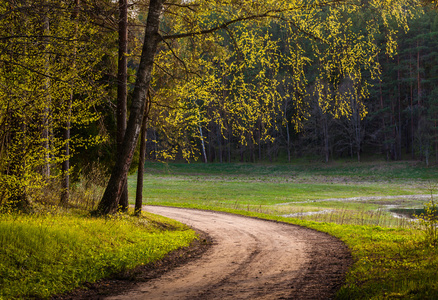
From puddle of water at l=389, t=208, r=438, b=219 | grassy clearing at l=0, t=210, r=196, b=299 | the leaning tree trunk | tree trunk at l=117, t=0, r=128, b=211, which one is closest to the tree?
the leaning tree trunk

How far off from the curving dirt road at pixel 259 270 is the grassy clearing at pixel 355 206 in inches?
20.9

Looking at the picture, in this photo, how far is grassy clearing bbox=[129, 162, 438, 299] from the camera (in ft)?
20.7

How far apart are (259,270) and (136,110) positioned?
5.74 metres

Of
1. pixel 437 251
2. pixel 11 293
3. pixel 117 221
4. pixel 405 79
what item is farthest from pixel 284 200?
pixel 405 79

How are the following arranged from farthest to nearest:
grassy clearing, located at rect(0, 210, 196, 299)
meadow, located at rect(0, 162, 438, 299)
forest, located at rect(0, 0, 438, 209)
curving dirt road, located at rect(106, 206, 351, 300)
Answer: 1. forest, located at rect(0, 0, 438, 209)
2. grassy clearing, located at rect(0, 210, 196, 299)
3. curving dirt road, located at rect(106, 206, 351, 300)
4. meadow, located at rect(0, 162, 438, 299)

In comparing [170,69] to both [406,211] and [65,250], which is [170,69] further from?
[406,211]

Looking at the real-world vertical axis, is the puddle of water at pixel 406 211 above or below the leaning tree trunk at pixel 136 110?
below

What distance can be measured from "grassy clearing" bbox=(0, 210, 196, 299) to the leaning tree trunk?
67 cm

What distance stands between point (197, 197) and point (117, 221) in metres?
18.5

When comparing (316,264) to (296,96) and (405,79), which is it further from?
(405,79)

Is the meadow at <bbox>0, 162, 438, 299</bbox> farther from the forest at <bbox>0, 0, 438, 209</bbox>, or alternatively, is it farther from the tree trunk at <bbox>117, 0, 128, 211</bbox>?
the tree trunk at <bbox>117, 0, 128, 211</bbox>

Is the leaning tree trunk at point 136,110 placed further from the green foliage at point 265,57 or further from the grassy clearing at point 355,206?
the grassy clearing at point 355,206

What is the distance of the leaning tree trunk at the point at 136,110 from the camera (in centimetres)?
1134

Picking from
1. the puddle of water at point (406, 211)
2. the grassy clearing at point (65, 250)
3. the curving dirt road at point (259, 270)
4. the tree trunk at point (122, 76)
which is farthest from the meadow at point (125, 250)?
the tree trunk at point (122, 76)
